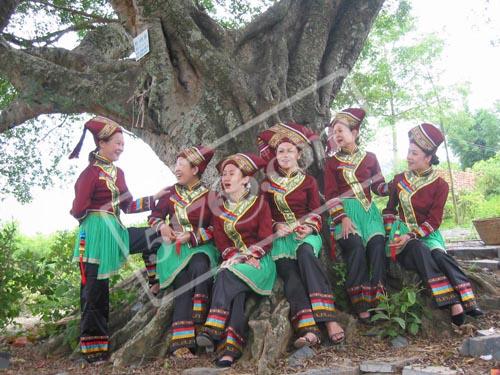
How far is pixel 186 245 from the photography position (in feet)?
13.3

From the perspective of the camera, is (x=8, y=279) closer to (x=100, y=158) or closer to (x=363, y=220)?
(x=100, y=158)

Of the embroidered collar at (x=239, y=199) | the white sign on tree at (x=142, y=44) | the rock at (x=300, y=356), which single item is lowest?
the rock at (x=300, y=356)

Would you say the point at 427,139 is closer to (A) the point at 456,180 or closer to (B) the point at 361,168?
(B) the point at 361,168

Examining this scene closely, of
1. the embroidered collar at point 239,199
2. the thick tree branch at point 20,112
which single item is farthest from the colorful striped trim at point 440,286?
the thick tree branch at point 20,112

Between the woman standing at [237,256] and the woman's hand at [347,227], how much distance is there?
2.10ft

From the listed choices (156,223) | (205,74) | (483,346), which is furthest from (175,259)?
(483,346)

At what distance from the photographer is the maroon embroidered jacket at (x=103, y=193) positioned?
405 cm

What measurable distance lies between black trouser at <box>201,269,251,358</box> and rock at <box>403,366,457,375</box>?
45.5 inches

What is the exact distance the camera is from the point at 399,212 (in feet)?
13.9

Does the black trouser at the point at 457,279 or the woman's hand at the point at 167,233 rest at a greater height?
the woman's hand at the point at 167,233

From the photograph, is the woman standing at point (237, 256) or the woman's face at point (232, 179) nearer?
the woman standing at point (237, 256)

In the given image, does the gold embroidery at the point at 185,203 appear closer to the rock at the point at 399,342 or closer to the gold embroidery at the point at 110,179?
the gold embroidery at the point at 110,179

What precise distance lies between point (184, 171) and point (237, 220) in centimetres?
67

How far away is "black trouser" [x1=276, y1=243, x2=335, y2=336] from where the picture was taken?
357cm
